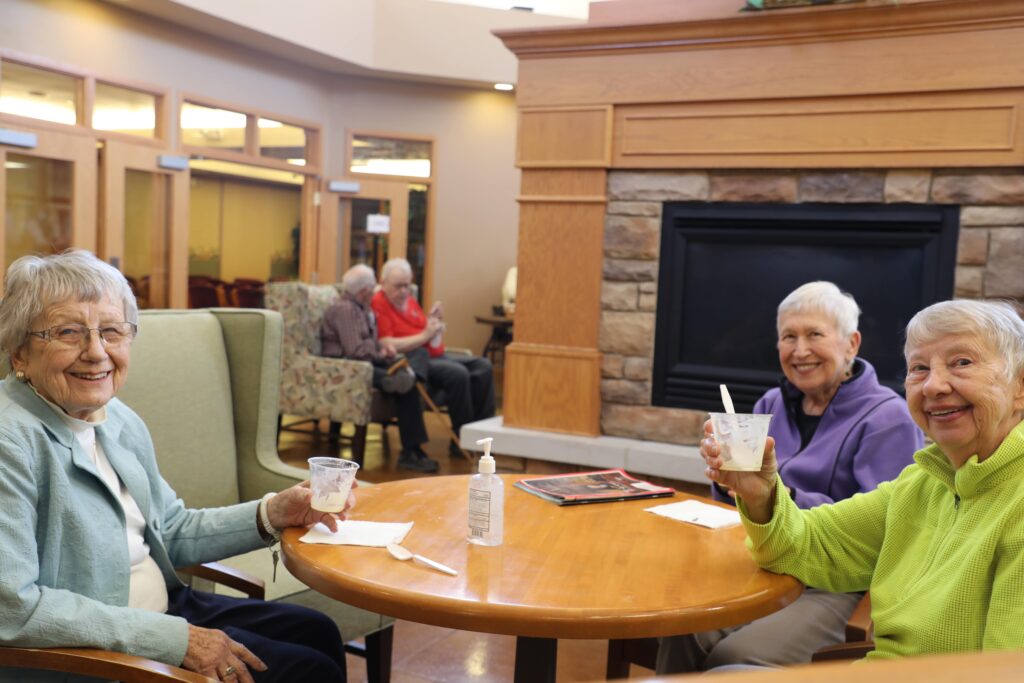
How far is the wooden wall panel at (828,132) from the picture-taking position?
10.8 ft

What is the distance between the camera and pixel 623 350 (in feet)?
13.1

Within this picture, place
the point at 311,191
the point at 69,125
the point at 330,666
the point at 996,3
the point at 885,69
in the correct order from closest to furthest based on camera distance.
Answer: the point at 330,666 → the point at 996,3 → the point at 885,69 → the point at 69,125 → the point at 311,191

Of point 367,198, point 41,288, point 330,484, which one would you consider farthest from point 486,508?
point 367,198

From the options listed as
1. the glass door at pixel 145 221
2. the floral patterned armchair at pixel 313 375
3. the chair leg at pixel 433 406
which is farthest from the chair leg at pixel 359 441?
the glass door at pixel 145 221

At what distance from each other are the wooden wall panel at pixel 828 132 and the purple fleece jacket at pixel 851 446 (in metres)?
1.53

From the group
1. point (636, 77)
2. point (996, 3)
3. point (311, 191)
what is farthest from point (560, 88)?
point (311, 191)

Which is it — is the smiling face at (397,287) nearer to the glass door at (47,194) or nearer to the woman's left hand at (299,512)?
the glass door at (47,194)

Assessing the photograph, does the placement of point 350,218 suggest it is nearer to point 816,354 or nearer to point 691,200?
point 691,200

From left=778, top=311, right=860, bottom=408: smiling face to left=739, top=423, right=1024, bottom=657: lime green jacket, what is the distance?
68 cm

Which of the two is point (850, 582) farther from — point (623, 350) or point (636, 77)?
point (636, 77)

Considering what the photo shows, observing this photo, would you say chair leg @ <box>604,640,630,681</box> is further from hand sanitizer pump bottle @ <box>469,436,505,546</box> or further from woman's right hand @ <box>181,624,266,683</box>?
woman's right hand @ <box>181,624,266,683</box>

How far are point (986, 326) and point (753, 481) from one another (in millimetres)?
456

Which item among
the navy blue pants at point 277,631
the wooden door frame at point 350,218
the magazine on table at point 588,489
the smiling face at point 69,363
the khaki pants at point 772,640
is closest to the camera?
the smiling face at point 69,363

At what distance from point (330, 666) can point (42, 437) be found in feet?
2.27
